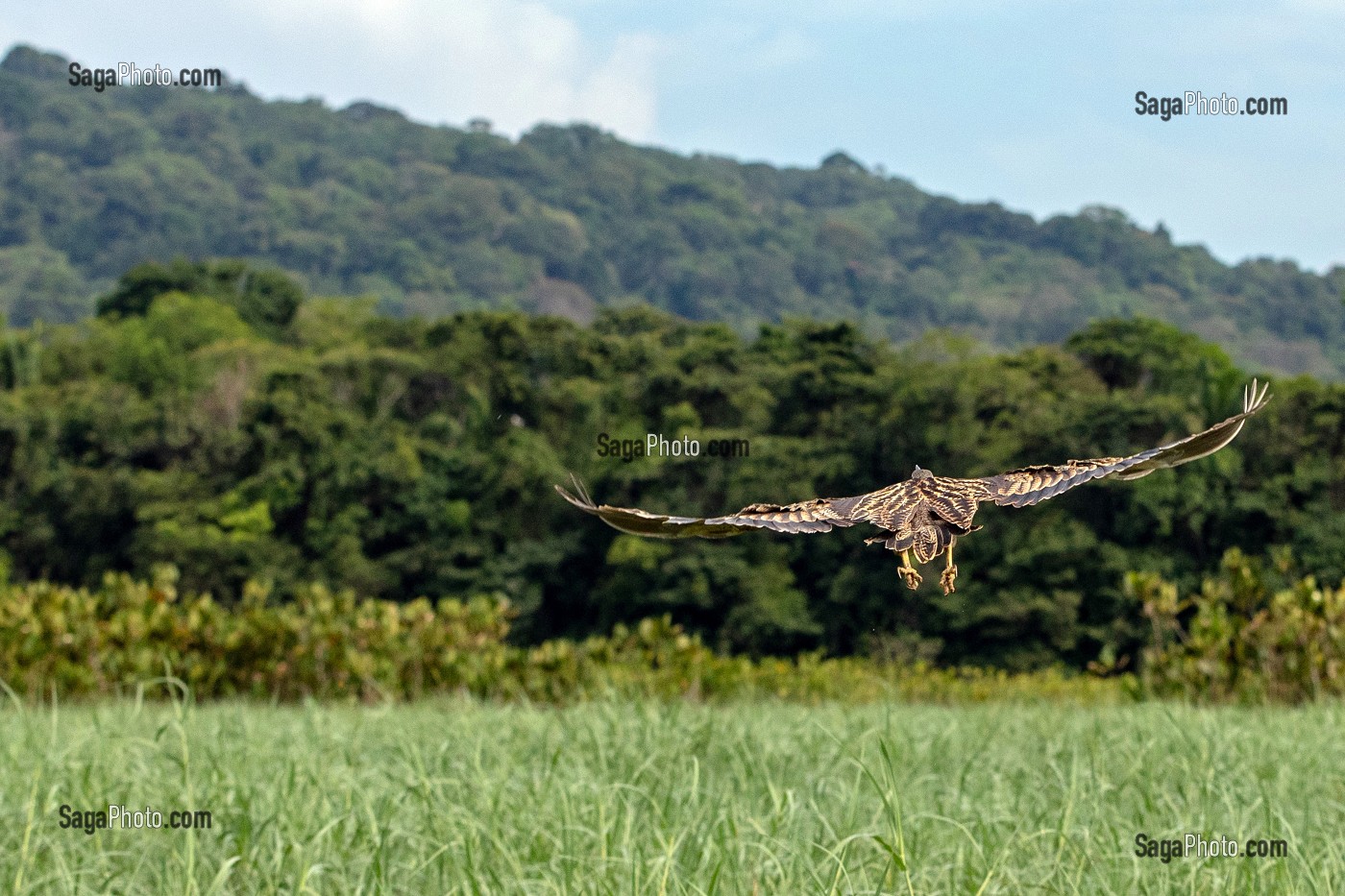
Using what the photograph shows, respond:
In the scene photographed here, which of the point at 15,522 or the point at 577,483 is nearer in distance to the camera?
the point at 577,483

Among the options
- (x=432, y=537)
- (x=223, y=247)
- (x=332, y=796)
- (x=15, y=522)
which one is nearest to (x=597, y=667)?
(x=332, y=796)

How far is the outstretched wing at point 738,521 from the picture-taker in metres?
1.34

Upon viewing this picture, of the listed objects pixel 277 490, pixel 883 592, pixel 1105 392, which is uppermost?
pixel 1105 392

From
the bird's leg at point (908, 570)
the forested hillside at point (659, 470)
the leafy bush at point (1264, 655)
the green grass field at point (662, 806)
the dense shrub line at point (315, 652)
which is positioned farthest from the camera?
the forested hillside at point (659, 470)

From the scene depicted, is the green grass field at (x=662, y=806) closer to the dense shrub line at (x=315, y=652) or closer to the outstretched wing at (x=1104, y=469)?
the outstretched wing at (x=1104, y=469)

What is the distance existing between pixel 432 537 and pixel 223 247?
9560cm

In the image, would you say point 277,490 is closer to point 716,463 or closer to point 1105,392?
point 716,463

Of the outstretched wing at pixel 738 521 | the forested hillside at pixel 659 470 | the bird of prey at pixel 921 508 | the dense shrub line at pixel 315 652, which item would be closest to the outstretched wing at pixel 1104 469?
the bird of prey at pixel 921 508

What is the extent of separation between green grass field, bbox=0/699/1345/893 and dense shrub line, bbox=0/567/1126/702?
3353mm

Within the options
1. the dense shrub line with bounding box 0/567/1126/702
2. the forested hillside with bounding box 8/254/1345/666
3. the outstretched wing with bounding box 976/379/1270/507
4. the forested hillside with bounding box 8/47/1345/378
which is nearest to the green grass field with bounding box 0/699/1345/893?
the outstretched wing with bounding box 976/379/1270/507

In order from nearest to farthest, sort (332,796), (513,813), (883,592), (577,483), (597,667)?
(577,483) < (513,813) < (332,796) < (597,667) < (883,592)

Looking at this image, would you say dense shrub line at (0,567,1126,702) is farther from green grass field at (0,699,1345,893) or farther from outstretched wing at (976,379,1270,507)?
outstretched wing at (976,379,1270,507)

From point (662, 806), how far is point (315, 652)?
6.38m

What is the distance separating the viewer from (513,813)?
174 inches
